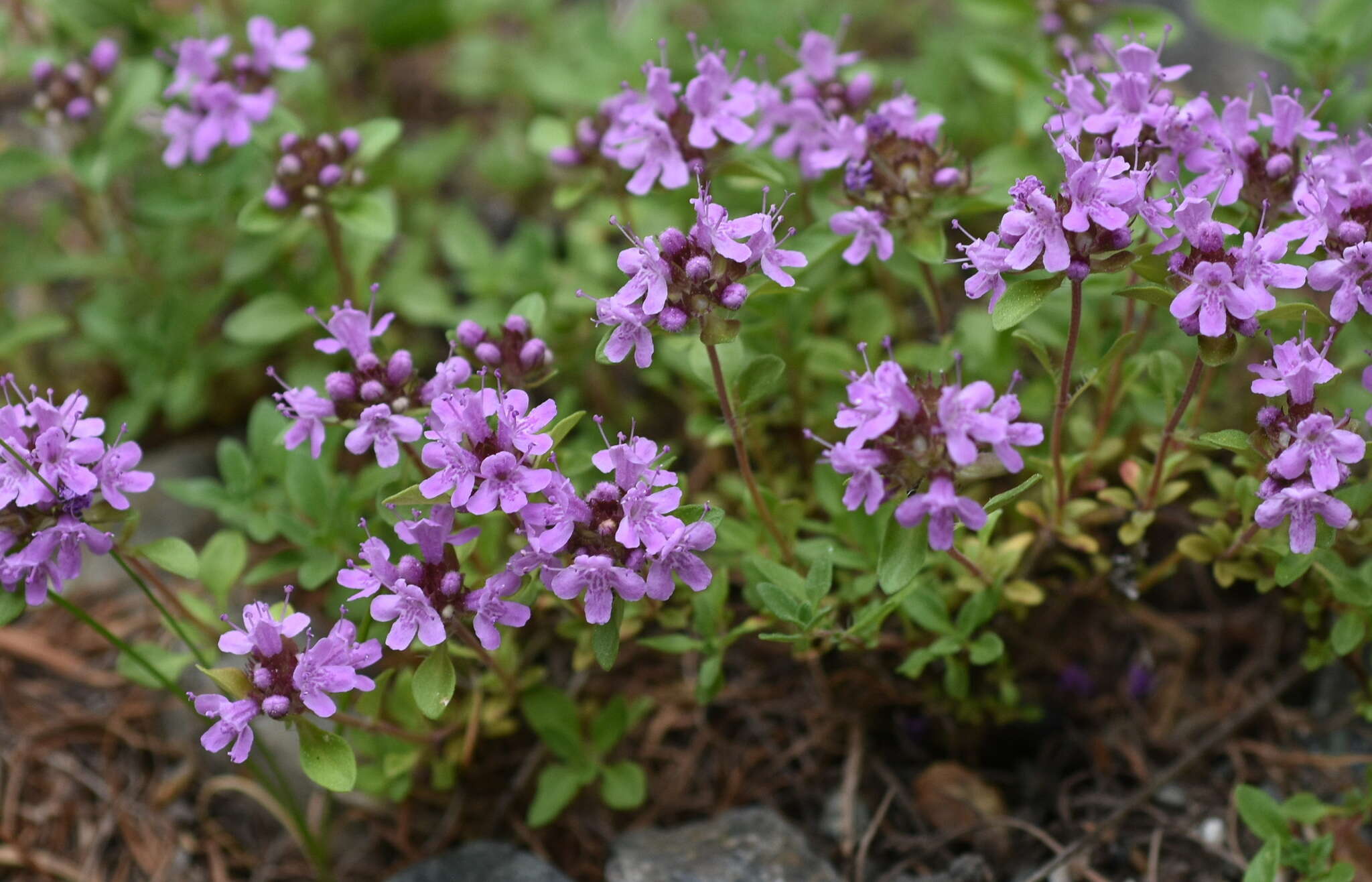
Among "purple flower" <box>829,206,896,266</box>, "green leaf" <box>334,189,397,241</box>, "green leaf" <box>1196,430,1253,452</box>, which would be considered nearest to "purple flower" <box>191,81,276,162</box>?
"green leaf" <box>334,189,397,241</box>

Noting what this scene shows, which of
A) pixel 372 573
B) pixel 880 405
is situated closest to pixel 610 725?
pixel 372 573

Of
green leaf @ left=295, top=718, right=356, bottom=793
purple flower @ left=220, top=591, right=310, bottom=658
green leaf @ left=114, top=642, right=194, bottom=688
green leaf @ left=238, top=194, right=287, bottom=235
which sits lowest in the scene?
green leaf @ left=114, top=642, right=194, bottom=688

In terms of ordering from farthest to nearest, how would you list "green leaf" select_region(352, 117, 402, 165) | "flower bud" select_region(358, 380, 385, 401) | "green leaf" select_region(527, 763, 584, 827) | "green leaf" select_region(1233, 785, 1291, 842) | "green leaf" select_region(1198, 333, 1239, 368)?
"green leaf" select_region(352, 117, 402, 165) → "green leaf" select_region(527, 763, 584, 827) → "green leaf" select_region(1233, 785, 1291, 842) → "flower bud" select_region(358, 380, 385, 401) → "green leaf" select_region(1198, 333, 1239, 368)

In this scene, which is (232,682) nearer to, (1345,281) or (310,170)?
(310,170)

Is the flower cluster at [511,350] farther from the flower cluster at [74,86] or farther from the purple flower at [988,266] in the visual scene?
the flower cluster at [74,86]

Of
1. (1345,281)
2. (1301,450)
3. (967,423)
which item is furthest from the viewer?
(1345,281)

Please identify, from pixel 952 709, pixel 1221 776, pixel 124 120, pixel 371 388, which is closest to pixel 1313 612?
pixel 1221 776

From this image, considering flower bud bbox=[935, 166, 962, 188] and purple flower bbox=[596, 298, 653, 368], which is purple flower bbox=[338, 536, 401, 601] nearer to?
purple flower bbox=[596, 298, 653, 368]

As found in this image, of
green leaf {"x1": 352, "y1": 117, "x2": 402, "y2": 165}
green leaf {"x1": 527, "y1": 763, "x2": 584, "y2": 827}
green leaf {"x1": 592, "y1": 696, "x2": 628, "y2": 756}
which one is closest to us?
green leaf {"x1": 527, "y1": 763, "x2": 584, "y2": 827}

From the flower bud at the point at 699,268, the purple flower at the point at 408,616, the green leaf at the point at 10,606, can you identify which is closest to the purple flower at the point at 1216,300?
the flower bud at the point at 699,268
